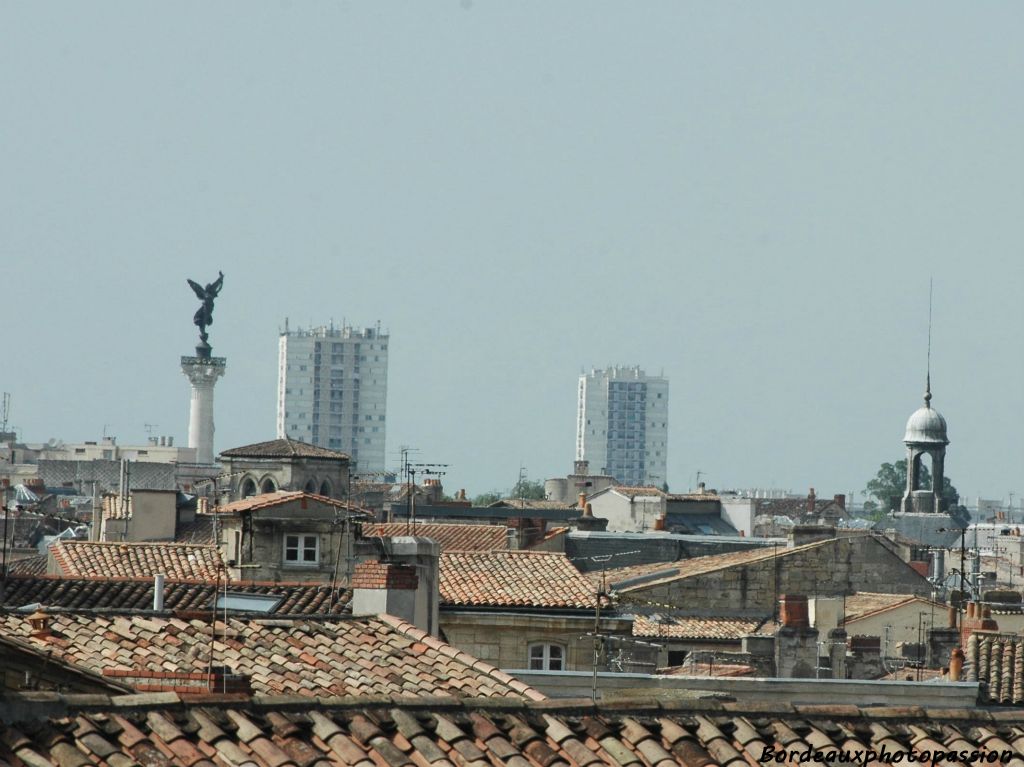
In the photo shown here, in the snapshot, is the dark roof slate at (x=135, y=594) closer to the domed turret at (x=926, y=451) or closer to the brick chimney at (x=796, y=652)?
the brick chimney at (x=796, y=652)

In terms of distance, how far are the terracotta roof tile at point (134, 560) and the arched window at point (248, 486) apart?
4002 centimetres

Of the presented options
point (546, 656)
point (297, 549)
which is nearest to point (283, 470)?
point (297, 549)

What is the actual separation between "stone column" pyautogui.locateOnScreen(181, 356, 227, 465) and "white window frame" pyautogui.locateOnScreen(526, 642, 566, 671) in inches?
4395

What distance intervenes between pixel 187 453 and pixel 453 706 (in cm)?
14592

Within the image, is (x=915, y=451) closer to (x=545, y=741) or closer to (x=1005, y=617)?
(x=1005, y=617)

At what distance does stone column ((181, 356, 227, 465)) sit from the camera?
478ft

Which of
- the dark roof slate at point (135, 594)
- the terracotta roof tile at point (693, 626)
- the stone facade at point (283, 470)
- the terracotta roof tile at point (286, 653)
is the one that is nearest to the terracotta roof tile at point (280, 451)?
the stone facade at point (283, 470)

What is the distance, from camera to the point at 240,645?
1834cm

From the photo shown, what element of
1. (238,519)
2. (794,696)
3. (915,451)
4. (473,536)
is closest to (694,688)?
(794,696)

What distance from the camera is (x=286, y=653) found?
18.4 m

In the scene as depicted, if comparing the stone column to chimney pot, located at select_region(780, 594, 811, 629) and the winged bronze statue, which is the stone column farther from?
chimney pot, located at select_region(780, 594, 811, 629)

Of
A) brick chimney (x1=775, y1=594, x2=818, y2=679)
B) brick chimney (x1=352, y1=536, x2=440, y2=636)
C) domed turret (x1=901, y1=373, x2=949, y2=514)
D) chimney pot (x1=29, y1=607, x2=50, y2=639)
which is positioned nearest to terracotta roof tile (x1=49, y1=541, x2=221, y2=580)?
brick chimney (x1=775, y1=594, x2=818, y2=679)

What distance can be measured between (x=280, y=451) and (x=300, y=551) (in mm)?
40321

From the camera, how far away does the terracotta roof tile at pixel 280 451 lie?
3086 inches
